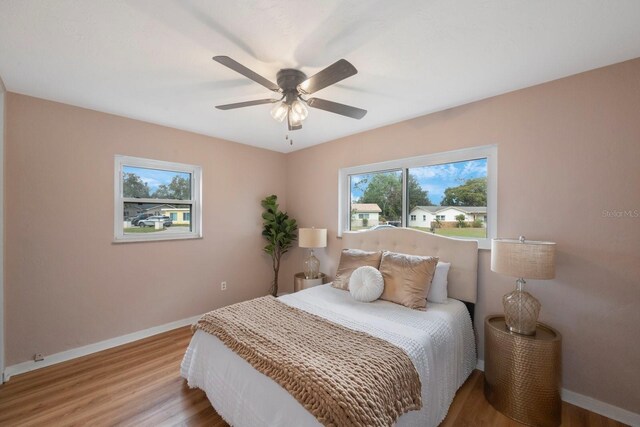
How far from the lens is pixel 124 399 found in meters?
1.93

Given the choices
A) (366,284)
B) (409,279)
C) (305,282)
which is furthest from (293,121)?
(305,282)

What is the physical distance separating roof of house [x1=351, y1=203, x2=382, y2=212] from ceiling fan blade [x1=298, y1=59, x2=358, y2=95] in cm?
196

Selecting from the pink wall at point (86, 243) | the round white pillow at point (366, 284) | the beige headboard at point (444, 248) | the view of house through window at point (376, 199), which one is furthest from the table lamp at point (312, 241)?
the pink wall at point (86, 243)

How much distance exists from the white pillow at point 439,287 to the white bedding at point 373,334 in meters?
0.06

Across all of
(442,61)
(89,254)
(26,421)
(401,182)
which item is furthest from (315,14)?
(26,421)

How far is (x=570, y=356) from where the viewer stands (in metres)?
1.91

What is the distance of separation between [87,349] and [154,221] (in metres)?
1.41

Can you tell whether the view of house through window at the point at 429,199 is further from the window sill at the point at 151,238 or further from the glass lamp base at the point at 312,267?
the window sill at the point at 151,238

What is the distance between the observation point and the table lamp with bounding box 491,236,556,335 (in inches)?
67.9

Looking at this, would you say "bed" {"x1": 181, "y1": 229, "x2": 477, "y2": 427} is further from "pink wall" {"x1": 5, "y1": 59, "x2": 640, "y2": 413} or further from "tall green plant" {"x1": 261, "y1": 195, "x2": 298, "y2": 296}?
"tall green plant" {"x1": 261, "y1": 195, "x2": 298, "y2": 296}

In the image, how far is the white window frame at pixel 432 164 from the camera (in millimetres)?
2299

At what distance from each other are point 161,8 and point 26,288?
269 centimetres

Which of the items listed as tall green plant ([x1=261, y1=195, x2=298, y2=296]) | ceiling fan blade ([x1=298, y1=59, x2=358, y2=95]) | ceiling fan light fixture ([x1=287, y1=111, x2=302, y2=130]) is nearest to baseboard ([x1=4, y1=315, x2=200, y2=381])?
tall green plant ([x1=261, y1=195, x2=298, y2=296])

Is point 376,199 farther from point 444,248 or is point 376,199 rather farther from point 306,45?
point 306,45
